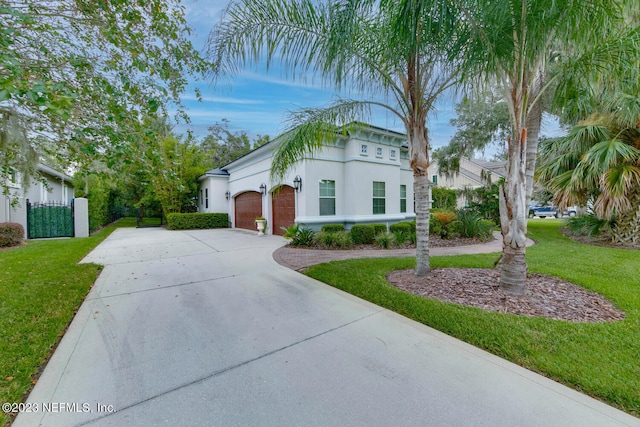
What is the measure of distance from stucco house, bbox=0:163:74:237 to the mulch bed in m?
7.75

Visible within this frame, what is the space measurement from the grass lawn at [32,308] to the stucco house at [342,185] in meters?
6.36

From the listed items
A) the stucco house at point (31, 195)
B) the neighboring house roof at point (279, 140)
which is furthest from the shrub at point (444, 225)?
the stucco house at point (31, 195)

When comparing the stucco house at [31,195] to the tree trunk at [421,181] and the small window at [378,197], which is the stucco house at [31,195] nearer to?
the tree trunk at [421,181]

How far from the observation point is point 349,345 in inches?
116

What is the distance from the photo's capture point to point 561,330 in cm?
306

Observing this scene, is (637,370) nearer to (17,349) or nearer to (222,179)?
(17,349)

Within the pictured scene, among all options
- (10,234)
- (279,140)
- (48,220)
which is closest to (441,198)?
(279,140)

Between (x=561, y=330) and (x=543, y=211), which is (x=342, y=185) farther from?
(x=543, y=211)

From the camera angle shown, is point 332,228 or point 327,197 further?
point 327,197

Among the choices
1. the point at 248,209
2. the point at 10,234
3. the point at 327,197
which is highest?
the point at 327,197

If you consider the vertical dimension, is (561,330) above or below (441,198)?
below

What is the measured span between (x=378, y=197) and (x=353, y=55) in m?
8.19

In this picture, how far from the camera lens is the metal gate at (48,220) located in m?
11.5

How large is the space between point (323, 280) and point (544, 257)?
599cm
